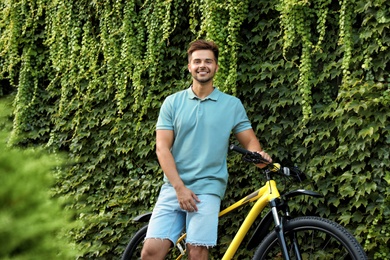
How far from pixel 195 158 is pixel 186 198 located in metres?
0.27

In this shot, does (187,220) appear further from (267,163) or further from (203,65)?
(203,65)

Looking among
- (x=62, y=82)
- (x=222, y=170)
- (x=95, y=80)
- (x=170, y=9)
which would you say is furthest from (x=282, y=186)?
(x=62, y=82)

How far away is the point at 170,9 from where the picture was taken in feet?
16.8

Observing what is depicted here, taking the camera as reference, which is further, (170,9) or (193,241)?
(170,9)

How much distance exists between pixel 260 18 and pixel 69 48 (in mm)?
2062

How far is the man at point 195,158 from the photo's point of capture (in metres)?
3.63

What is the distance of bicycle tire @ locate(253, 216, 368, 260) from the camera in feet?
11.0

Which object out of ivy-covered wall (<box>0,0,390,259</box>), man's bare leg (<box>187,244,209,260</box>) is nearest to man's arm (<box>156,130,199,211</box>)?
man's bare leg (<box>187,244,209,260</box>)

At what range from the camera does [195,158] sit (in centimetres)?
372

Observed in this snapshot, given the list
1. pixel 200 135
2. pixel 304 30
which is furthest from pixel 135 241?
pixel 304 30

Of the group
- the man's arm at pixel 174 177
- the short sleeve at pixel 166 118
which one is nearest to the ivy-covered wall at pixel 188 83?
the short sleeve at pixel 166 118

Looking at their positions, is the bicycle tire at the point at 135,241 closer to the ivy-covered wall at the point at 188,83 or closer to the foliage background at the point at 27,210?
the ivy-covered wall at the point at 188,83

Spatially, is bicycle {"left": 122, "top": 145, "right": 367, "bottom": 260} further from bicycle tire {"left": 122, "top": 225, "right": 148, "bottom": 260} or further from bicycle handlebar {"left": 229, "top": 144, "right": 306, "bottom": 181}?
bicycle tire {"left": 122, "top": 225, "right": 148, "bottom": 260}

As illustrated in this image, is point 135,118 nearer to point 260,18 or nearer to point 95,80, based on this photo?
point 95,80
